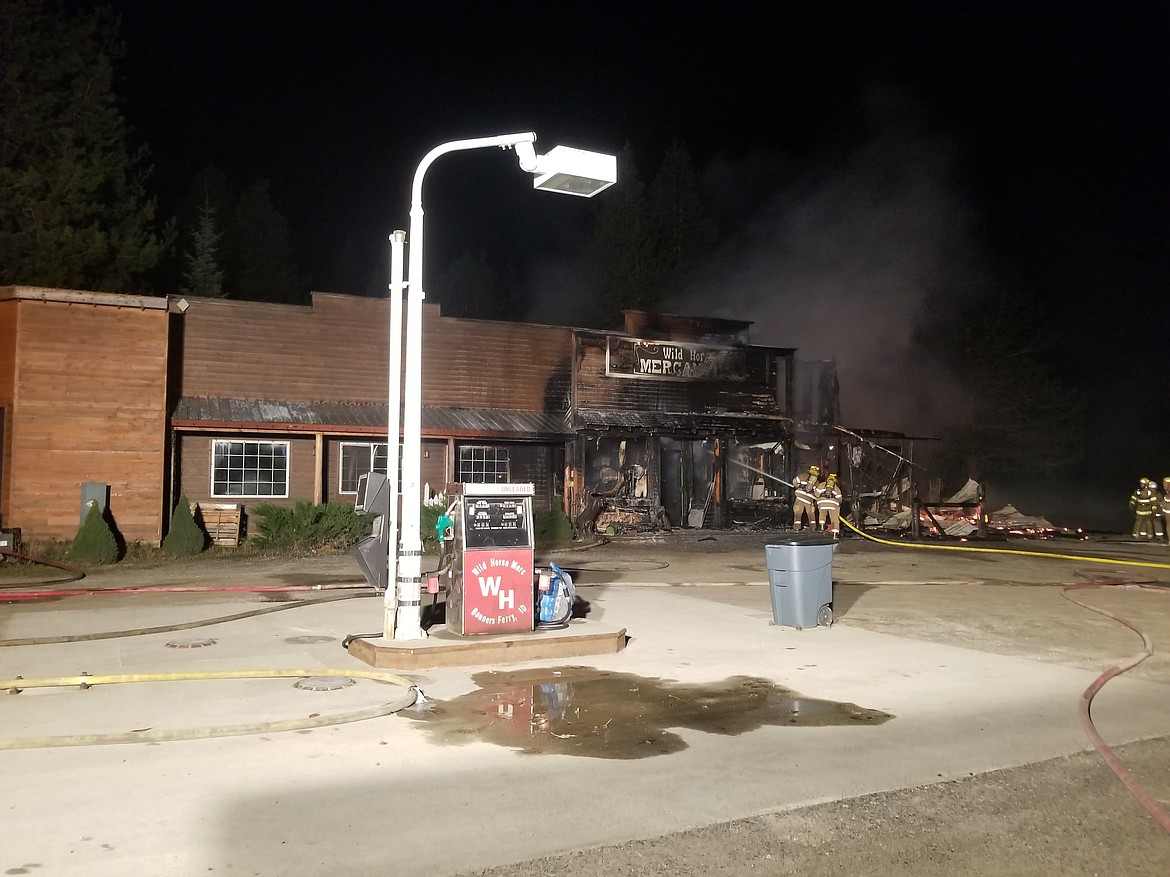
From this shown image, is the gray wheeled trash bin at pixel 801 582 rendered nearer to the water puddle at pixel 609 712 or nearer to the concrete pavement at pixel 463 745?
the concrete pavement at pixel 463 745

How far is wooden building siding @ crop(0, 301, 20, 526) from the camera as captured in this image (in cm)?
1770

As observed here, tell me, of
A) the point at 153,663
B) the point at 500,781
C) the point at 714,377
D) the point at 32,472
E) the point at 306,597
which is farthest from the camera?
the point at 714,377

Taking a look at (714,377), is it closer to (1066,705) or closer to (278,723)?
(1066,705)

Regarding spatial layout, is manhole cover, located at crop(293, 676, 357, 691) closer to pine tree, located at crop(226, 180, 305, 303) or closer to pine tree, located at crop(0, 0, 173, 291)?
pine tree, located at crop(0, 0, 173, 291)

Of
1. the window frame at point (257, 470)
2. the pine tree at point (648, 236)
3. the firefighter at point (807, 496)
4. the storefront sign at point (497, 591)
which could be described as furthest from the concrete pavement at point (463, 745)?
the pine tree at point (648, 236)

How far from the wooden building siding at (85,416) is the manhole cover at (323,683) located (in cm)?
1301

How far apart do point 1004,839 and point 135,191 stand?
39005 mm

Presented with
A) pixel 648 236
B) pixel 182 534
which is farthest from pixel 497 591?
pixel 648 236

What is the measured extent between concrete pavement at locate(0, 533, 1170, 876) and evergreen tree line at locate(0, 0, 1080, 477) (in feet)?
74.3

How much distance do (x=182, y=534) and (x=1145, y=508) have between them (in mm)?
23988

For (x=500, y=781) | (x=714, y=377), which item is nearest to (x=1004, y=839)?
(x=500, y=781)

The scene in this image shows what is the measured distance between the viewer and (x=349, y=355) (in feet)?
71.9

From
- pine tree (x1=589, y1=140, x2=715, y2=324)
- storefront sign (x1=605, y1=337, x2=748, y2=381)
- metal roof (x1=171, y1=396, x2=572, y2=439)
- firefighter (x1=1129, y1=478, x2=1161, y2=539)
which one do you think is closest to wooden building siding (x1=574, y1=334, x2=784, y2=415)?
storefront sign (x1=605, y1=337, x2=748, y2=381)

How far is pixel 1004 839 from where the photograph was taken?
14.2 ft
